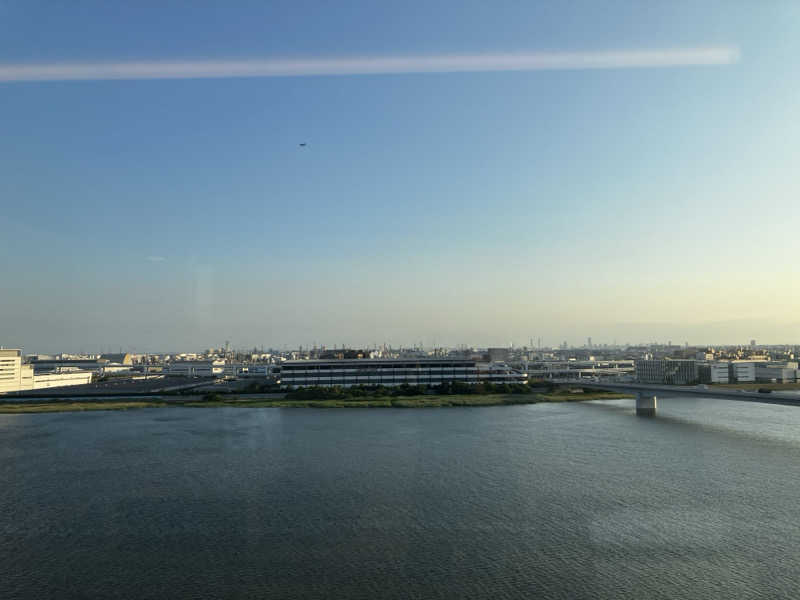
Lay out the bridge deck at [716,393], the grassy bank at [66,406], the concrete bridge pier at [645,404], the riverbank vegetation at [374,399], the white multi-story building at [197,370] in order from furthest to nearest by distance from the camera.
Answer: the white multi-story building at [197,370]
the riverbank vegetation at [374,399]
the grassy bank at [66,406]
the concrete bridge pier at [645,404]
the bridge deck at [716,393]

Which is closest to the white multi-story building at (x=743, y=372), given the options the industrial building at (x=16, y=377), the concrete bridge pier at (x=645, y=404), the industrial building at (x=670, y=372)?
the industrial building at (x=670, y=372)

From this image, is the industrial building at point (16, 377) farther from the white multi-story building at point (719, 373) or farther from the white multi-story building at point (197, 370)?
the white multi-story building at point (719, 373)

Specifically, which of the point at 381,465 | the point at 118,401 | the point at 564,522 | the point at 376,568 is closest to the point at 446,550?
the point at 376,568

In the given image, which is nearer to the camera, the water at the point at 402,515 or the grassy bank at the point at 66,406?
the water at the point at 402,515

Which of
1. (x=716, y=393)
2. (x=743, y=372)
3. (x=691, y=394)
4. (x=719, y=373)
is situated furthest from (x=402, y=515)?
(x=743, y=372)

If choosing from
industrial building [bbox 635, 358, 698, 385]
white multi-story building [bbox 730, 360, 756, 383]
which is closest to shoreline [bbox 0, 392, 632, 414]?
industrial building [bbox 635, 358, 698, 385]

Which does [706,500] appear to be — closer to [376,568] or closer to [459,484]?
[459,484]

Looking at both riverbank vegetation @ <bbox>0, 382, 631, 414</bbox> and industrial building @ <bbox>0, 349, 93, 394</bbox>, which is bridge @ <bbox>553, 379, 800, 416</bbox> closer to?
riverbank vegetation @ <bbox>0, 382, 631, 414</bbox>
